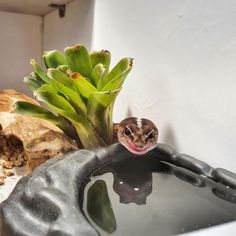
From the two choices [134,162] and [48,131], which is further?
[48,131]

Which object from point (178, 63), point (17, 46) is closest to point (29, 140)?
point (178, 63)

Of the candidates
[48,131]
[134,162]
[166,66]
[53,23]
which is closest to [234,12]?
[166,66]

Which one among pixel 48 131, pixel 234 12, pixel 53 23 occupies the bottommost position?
pixel 48 131

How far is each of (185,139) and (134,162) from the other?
0.14 m

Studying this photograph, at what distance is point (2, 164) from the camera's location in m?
0.81

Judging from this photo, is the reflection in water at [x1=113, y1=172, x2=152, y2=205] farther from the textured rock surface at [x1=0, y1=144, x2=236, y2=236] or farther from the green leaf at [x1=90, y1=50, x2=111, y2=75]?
the green leaf at [x1=90, y1=50, x2=111, y2=75]

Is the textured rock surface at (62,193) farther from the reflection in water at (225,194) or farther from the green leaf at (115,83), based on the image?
the green leaf at (115,83)

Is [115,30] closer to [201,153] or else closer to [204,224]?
[201,153]

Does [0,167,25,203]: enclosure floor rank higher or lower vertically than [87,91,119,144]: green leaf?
lower

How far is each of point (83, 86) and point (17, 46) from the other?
2.98 ft

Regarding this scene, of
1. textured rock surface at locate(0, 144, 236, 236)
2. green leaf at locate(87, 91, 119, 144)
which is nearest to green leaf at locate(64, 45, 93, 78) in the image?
green leaf at locate(87, 91, 119, 144)

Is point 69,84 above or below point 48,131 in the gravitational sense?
above

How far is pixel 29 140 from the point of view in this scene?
71 centimetres

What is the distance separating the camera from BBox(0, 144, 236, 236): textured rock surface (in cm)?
36
